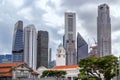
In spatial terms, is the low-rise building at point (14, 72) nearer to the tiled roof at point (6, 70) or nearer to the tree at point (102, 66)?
the tiled roof at point (6, 70)

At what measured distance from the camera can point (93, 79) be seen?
293ft

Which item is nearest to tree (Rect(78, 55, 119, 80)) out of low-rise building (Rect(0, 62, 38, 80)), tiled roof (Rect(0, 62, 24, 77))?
low-rise building (Rect(0, 62, 38, 80))

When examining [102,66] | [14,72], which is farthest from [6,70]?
[102,66]

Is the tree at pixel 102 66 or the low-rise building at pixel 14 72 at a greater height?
the tree at pixel 102 66

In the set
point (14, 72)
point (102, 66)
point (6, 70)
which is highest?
point (102, 66)

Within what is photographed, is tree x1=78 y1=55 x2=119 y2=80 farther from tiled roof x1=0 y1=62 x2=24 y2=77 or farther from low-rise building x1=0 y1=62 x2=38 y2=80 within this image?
tiled roof x1=0 y1=62 x2=24 y2=77

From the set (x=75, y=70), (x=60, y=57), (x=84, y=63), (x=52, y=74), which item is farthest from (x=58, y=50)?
(x=84, y=63)

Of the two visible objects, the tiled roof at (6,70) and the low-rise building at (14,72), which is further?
the tiled roof at (6,70)

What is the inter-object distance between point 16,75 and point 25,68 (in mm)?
7249

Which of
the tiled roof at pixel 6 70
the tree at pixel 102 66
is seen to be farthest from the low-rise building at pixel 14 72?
the tree at pixel 102 66

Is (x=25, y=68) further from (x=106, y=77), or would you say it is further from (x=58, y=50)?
(x=58, y=50)

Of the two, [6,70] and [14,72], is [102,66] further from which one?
[6,70]

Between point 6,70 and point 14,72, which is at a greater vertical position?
point 6,70

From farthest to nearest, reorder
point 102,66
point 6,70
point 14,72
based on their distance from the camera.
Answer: point 6,70, point 14,72, point 102,66
